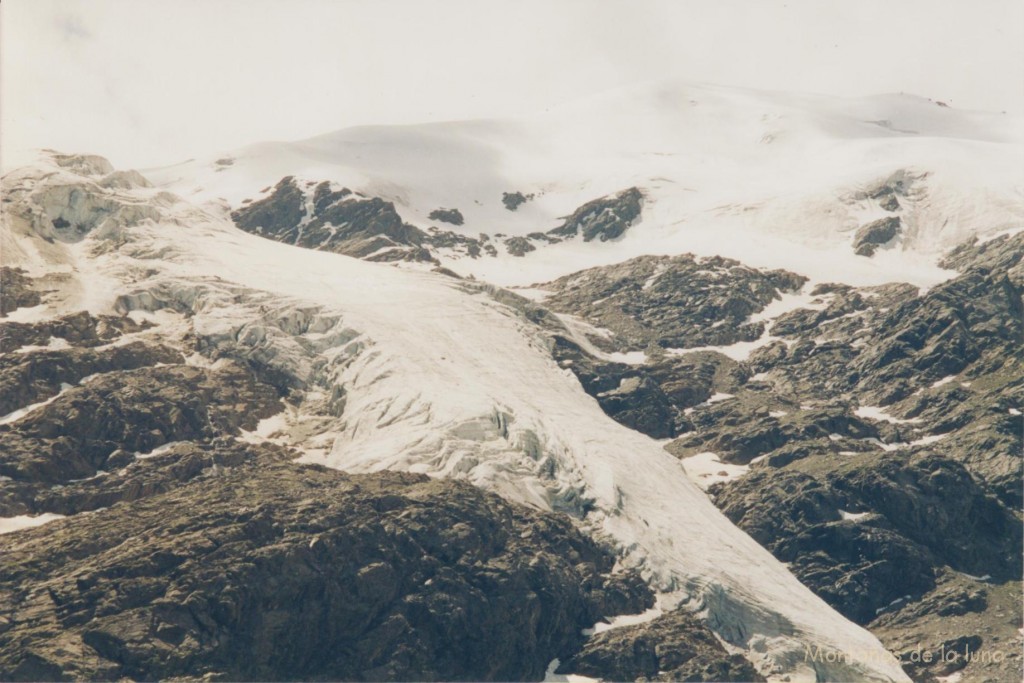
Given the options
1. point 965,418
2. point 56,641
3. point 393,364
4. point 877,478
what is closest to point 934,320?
point 965,418

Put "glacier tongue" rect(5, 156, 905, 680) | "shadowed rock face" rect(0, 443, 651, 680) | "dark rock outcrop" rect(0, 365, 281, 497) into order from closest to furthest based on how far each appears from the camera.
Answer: "shadowed rock face" rect(0, 443, 651, 680) < "glacier tongue" rect(5, 156, 905, 680) < "dark rock outcrop" rect(0, 365, 281, 497)

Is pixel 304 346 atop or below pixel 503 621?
atop

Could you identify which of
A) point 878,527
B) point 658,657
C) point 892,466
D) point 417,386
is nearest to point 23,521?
point 417,386

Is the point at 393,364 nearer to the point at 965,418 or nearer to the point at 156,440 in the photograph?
the point at 156,440

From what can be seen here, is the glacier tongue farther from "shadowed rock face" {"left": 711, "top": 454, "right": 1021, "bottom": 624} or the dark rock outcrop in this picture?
the dark rock outcrop

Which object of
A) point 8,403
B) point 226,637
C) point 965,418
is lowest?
point 965,418

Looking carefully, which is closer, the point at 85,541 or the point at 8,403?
the point at 85,541

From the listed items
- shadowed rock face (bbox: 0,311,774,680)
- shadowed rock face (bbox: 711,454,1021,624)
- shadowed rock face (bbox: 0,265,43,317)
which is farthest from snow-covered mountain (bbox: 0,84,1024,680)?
shadowed rock face (bbox: 711,454,1021,624)

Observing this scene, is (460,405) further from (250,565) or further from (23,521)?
(23,521)

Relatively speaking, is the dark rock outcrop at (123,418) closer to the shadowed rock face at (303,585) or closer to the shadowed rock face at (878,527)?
the shadowed rock face at (303,585)
